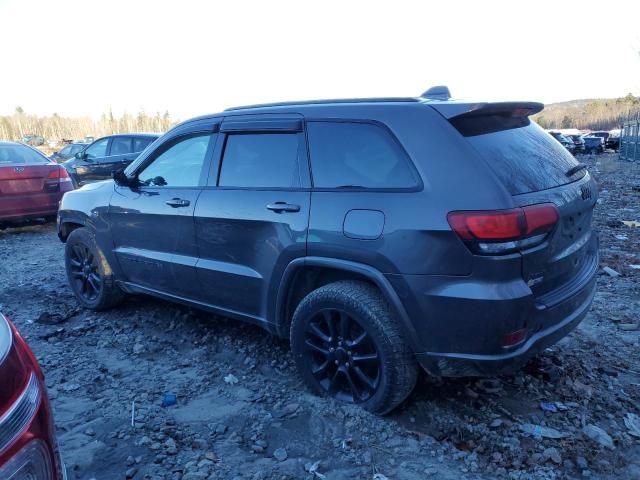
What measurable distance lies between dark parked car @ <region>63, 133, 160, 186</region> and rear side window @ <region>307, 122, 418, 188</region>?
28.8 feet

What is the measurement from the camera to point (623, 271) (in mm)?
5684

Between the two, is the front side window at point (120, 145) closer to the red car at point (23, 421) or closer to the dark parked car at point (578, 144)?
the red car at point (23, 421)

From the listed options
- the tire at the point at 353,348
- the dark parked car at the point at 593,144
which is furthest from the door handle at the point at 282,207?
the dark parked car at the point at 593,144

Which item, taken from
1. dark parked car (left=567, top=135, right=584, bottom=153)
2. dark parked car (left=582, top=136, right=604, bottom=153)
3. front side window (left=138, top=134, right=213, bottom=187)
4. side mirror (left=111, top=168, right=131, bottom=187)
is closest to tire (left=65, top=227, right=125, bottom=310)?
side mirror (left=111, top=168, right=131, bottom=187)

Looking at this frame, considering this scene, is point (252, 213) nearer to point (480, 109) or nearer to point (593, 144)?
point (480, 109)

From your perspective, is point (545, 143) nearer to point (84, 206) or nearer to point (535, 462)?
point (535, 462)

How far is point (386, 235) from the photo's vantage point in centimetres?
275

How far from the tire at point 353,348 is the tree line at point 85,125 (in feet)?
245

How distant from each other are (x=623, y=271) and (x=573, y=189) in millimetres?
3345

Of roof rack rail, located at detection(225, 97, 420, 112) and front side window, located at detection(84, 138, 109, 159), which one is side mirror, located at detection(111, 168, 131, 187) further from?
front side window, located at detection(84, 138, 109, 159)

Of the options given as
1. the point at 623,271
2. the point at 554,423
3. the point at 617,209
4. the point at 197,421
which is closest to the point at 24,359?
the point at 197,421

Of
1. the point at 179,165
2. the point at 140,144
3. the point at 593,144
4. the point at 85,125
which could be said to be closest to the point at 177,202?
the point at 179,165

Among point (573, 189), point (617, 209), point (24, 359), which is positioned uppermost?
point (573, 189)

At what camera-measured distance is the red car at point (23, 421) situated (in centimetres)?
145
